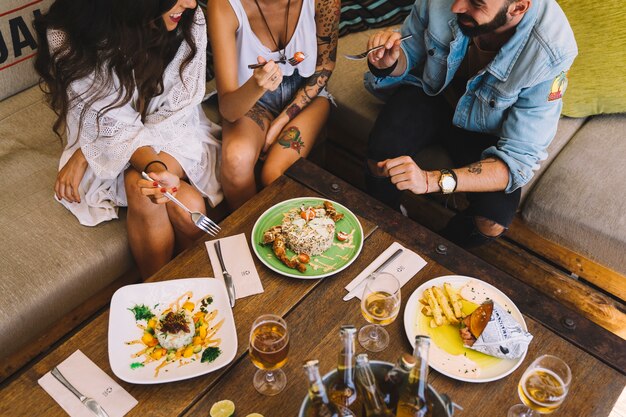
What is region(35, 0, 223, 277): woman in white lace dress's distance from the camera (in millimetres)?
1523

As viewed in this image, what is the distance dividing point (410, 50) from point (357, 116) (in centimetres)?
34

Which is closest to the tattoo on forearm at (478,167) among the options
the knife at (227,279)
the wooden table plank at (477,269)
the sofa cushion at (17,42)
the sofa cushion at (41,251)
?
the wooden table plank at (477,269)

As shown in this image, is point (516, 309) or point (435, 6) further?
point (435, 6)

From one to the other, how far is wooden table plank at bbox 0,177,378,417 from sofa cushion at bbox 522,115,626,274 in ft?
2.49

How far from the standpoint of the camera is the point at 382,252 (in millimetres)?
1423

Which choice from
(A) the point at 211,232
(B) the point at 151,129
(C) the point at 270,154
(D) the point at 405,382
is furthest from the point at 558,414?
(B) the point at 151,129

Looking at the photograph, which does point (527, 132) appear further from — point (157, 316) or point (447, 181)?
point (157, 316)

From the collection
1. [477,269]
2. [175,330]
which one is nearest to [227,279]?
[175,330]

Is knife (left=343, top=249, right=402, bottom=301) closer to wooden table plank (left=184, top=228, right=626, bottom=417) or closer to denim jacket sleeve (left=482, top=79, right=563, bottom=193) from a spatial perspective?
wooden table plank (left=184, top=228, right=626, bottom=417)

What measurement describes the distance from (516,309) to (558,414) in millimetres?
249

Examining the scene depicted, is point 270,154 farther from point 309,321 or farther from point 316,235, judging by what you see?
point 309,321

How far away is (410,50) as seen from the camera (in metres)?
1.98

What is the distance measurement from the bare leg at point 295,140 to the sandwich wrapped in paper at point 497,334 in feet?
2.96

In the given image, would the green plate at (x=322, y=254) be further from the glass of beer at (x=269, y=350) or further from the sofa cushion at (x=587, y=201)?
the sofa cushion at (x=587, y=201)
